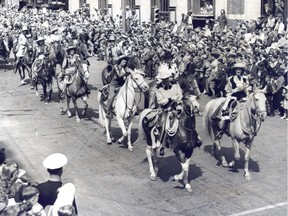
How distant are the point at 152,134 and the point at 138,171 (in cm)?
119

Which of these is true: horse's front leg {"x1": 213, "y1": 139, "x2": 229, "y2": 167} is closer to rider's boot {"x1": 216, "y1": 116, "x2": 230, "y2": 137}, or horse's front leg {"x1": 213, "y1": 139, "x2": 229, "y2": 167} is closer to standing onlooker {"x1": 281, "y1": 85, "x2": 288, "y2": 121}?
rider's boot {"x1": 216, "y1": 116, "x2": 230, "y2": 137}

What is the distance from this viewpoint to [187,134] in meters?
10.1

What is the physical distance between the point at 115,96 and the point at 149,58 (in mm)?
8783

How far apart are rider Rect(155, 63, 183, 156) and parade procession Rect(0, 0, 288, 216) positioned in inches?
0.9

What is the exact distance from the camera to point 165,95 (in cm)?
1076

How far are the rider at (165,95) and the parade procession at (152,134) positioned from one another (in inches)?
0.9

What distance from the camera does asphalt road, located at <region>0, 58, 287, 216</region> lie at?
31.8 ft

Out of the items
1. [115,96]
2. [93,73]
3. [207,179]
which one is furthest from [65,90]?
[93,73]

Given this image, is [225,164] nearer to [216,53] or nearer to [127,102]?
[127,102]

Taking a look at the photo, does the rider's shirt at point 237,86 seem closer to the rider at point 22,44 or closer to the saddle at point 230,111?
the saddle at point 230,111

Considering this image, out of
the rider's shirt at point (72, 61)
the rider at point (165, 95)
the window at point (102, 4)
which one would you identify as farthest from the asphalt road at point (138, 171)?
the window at point (102, 4)

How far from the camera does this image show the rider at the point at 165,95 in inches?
409

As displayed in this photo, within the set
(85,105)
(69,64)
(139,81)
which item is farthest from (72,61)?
(139,81)

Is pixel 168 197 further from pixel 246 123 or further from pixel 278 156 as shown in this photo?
pixel 278 156
